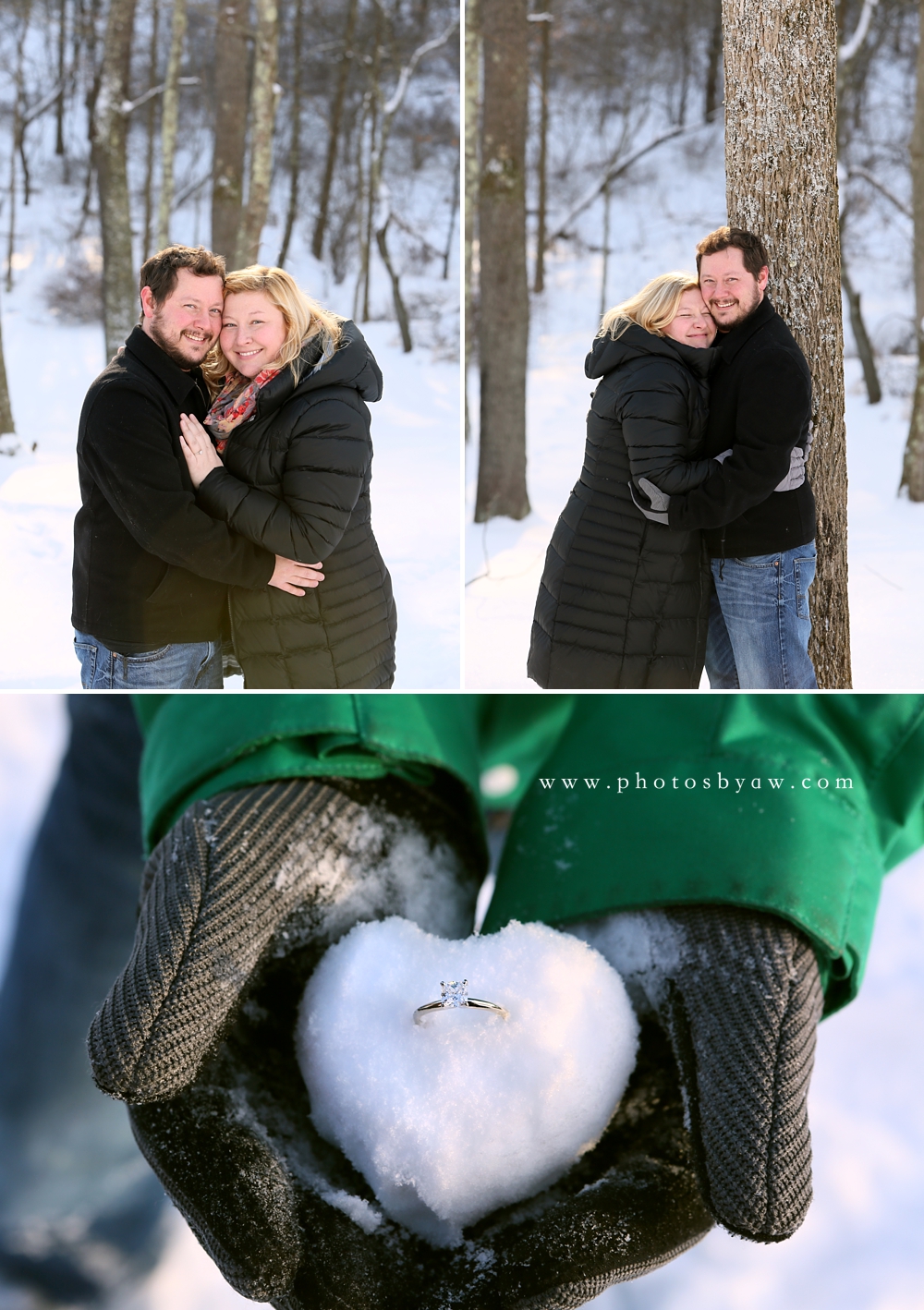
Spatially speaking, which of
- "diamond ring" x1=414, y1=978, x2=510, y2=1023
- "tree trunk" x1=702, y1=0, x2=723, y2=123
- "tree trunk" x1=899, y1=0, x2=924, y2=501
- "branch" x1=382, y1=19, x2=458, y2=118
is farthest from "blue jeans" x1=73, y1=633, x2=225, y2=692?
"tree trunk" x1=702, y1=0, x2=723, y2=123

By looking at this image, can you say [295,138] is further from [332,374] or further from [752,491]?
[752,491]

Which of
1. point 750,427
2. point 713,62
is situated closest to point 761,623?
point 750,427

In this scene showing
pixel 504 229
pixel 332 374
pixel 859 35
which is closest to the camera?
pixel 332 374

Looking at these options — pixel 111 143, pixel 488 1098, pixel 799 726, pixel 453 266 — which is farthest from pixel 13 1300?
pixel 111 143

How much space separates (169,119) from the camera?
2199mm

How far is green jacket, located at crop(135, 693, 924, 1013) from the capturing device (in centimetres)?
126

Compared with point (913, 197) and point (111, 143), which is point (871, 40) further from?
point (111, 143)

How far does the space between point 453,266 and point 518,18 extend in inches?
31.2

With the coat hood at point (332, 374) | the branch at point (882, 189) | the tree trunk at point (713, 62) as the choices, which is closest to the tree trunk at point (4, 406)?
the coat hood at point (332, 374)

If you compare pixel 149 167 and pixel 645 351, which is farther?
pixel 149 167

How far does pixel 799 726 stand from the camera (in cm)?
150

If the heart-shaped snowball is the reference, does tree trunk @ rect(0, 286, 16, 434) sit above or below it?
above

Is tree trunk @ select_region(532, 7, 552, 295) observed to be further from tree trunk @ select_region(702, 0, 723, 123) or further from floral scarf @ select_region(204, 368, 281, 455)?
floral scarf @ select_region(204, 368, 281, 455)

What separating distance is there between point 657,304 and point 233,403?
2.34 feet
